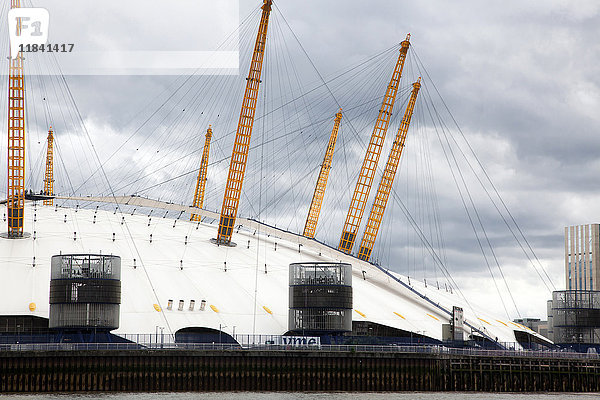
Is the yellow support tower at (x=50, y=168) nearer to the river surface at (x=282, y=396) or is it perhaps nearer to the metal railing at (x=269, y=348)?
the metal railing at (x=269, y=348)

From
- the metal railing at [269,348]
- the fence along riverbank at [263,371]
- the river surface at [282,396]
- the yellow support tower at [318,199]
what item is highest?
the yellow support tower at [318,199]

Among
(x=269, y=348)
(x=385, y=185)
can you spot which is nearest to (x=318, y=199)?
(x=385, y=185)

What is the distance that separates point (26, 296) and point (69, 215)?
97.5 feet

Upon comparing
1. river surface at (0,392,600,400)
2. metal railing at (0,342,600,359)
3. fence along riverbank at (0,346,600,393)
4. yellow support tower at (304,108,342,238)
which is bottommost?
river surface at (0,392,600,400)

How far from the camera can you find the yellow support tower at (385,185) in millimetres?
160250

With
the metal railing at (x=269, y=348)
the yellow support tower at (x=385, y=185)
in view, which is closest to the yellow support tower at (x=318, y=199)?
the yellow support tower at (x=385, y=185)

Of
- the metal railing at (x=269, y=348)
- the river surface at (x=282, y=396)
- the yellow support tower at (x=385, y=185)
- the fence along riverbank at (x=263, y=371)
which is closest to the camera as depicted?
the river surface at (x=282, y=396)

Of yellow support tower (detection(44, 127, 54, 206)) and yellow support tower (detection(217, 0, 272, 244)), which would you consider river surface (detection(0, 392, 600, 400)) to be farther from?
yellow support tower (detection(44, 127, 54, 206))

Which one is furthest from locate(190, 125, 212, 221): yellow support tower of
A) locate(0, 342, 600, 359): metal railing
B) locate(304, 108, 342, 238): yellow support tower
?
locate(0, 342, 600, 359): metal railing

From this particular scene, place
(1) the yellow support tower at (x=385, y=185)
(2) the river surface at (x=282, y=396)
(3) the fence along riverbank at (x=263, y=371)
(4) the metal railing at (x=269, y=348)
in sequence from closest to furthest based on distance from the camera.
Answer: (2) the river surface at (x=282, y=396)
(3) the fence along riverbank at (x=263, y=371)
(4) the metal railing at (x=269, y=348)
(1) the yellow support tower at (x=385, y=185)

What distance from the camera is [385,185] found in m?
162

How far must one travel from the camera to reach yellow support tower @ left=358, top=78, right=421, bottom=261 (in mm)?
160250

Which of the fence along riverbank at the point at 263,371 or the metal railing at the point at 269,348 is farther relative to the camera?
the metal railing at the point at 269,348

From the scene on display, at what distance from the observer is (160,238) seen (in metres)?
125
